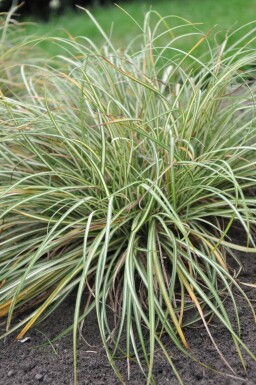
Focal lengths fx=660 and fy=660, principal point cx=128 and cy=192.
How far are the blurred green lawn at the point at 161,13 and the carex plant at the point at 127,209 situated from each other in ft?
6.01

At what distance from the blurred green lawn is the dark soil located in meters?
2.55

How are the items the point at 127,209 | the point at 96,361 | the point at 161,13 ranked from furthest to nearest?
the point at 161,13 < the point at 127,209 < the point at 96,361

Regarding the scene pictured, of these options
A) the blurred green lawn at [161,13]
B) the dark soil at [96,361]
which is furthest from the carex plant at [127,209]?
the blurred green lawn at [161,13]

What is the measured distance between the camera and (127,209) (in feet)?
8.53

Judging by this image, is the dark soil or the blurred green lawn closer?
the dark soil

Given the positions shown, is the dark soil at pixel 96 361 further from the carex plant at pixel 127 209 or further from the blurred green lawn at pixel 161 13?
the blurred green lawn at pixel 161 13

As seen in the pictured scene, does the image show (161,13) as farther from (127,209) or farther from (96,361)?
(96,361)

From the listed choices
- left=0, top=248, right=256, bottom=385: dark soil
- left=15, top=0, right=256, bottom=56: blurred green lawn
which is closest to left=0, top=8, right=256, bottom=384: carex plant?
left=0, top=248, right=256, bottom=385: dark soil

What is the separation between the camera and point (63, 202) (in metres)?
2.74

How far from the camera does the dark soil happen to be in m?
2.22

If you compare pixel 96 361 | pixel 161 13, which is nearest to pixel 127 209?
pixel 96 361

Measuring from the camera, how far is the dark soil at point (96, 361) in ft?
7.29

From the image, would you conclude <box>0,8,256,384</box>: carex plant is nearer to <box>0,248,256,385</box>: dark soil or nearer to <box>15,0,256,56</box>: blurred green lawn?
<box>0,248,256,385</box>: dark soil

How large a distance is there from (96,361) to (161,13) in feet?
15.3
